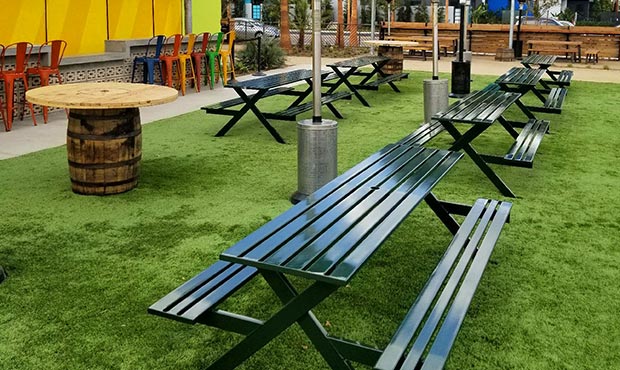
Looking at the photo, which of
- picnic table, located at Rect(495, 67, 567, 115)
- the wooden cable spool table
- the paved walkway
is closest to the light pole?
picnic table, located at Rect(495, 67, 567, 115)

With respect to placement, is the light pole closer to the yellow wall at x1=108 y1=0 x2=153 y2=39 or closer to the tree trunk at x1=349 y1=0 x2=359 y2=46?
the yellow wall at x1=108 y1=0 x2=153 y2=39

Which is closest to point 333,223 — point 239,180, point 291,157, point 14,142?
point 239,180

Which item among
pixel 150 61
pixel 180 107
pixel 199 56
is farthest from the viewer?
pixel 199 56

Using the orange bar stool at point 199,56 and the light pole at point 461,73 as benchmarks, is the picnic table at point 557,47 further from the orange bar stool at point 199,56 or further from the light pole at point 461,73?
the orange bar stool at point 199,56

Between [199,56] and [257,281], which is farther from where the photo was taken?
[199,56]

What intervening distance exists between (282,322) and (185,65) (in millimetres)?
10484

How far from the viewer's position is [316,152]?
207 inches

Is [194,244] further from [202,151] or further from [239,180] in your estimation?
[202,151]

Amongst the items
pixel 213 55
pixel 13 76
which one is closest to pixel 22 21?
pixel 13 76

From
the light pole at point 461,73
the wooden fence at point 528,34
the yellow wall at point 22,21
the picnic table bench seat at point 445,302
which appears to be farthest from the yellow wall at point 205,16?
the picnic table bench seat at point 445,302

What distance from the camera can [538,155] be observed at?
23.6ft

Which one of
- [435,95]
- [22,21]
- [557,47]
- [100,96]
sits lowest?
[435,95]

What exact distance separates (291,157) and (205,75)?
22.7ft

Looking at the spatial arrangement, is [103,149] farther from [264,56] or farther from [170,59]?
[264,56]
